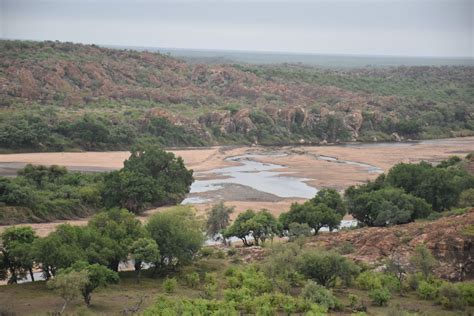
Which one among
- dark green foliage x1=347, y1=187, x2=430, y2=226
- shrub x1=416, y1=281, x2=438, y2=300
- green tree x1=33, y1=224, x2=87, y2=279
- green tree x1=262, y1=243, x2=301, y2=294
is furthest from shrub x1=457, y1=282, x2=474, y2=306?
green tree x1=33, y1=224, x2=87, y2=279

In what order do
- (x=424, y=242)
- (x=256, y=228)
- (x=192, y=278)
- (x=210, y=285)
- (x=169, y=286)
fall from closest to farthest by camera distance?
(x=169, y=286) → (x=210, y=285) → (x=192, y=278) → (x=424, y=242) → (x=256, y=228)

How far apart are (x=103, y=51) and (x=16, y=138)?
240ft

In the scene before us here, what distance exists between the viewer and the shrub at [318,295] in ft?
104

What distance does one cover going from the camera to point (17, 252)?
113 ft

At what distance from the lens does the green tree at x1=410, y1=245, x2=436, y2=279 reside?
36.1 m

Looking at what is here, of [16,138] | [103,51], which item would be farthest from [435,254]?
[103,51]

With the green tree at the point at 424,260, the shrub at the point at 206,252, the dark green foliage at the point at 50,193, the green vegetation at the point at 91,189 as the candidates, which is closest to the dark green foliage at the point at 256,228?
the shrub at the point at 206,252

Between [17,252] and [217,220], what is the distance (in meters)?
17.5

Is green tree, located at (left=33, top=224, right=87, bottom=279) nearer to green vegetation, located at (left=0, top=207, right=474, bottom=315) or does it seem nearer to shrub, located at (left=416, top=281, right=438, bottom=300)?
green vegetation, located at (left=0, top=207, right=474, bottom=315)

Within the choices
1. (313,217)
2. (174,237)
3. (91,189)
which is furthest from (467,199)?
(91,189)

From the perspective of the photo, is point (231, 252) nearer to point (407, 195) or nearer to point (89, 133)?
point (407, 195)

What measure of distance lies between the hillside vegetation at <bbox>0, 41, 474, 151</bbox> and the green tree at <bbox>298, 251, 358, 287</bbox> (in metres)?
57.8

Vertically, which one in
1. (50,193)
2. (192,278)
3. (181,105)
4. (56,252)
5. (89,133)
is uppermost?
(181,105)

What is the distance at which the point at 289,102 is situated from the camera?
141 m
